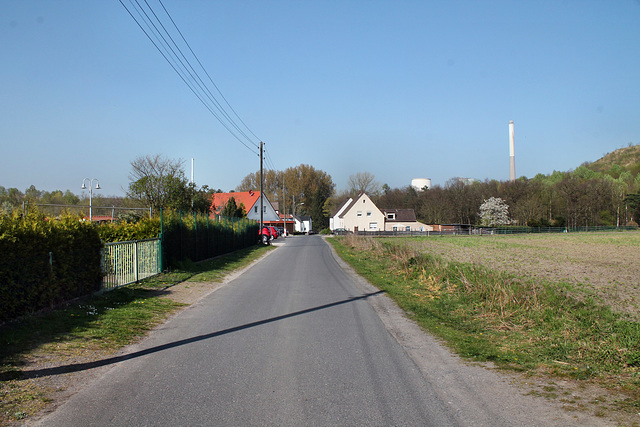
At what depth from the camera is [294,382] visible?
17.3 ft

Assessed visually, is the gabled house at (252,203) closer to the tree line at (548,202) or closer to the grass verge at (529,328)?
the tree line at (548,202)

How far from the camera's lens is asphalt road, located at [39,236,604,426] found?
4.28 meters

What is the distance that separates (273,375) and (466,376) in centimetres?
227

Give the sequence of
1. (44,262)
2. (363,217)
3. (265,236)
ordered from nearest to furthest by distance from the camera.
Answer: (44,262) → (265,236) → (363,217)

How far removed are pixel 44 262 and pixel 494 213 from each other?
89154 mm

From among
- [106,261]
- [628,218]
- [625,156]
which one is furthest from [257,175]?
[625,156]

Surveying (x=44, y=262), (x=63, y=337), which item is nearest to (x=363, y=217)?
(x=44, y=262)

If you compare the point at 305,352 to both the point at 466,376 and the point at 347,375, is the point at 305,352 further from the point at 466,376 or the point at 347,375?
the point at 466,376

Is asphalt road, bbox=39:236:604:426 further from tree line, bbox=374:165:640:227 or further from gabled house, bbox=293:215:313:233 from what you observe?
gabled house, bbox=293:215:313:233

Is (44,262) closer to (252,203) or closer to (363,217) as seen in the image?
(252,203)

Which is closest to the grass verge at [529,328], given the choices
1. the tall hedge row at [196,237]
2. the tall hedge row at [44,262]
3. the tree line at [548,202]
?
the tall hedge row at [44,262]

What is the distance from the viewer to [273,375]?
18.1 ft

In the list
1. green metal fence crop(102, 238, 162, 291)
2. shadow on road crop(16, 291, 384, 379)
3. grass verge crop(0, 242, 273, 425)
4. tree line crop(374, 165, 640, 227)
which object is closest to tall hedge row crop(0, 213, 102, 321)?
grass verge crop(0, 242, 273, 425)

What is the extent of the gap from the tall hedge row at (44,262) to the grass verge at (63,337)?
293mm
